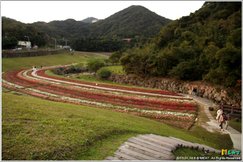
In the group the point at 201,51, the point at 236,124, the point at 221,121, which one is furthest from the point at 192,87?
the point at 221,121

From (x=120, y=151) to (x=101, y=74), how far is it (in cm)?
5028

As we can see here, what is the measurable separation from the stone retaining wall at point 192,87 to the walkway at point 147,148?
67.3 feet

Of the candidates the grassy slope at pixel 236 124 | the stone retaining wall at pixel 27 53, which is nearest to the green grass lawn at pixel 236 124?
the grassy slope at pixel 236 124

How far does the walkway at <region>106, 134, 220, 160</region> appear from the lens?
11000mm

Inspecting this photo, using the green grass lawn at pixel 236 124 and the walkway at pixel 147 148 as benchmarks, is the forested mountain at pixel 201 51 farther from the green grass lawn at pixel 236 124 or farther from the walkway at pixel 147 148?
the walkway at pixel 147 148

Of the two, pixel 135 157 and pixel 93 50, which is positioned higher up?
pixel 93 50

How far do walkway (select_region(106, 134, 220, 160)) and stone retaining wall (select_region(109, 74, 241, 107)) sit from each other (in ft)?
67.3

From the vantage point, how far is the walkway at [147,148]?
433 inches

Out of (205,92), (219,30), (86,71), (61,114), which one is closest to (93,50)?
(86,71)

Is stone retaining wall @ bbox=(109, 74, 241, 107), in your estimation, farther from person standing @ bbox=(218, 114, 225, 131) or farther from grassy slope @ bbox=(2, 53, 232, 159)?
grassy slope @ bbox=(2, 53, 232, 159)

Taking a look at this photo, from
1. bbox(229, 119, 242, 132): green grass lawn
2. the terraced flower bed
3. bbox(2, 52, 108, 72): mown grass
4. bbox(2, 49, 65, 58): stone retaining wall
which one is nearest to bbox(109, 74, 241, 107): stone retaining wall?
the terraced flower bed

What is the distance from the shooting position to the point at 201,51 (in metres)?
47.1

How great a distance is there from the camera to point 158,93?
119ft

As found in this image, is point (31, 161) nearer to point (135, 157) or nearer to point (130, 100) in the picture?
point (135, 157)
